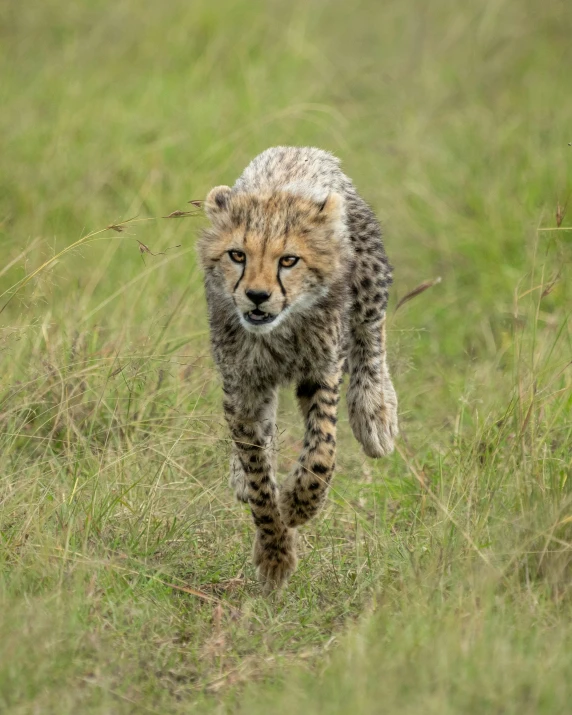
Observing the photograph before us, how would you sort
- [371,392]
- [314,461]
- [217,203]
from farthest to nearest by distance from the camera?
1. [371,392]
2. [217,203]
3. [314,461]

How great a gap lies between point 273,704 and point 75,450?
59.8 inches

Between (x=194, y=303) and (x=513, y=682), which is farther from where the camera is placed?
(x=194, y=303)

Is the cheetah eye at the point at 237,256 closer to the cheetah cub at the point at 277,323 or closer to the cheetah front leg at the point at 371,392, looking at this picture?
the cheetah cub at the point at 277,323

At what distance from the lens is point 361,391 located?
197 inches

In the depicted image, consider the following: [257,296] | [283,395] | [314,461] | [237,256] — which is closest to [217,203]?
[237,256]

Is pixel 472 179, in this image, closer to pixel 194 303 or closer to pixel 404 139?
pixel 404 139

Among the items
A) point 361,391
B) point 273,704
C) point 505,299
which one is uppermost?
point 273,704

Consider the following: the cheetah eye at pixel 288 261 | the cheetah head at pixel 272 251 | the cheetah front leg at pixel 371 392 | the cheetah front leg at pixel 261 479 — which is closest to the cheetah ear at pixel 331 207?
the cheetah head at pixel 272 251

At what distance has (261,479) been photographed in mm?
4355

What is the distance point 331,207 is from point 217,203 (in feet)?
1.35

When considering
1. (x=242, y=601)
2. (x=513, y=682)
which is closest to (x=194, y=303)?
(x=242, y=601)

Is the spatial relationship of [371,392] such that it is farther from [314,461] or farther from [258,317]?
[258,317]

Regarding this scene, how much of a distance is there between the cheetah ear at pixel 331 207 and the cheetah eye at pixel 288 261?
10.0 inches

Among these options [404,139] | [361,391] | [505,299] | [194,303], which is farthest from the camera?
[404,139]
